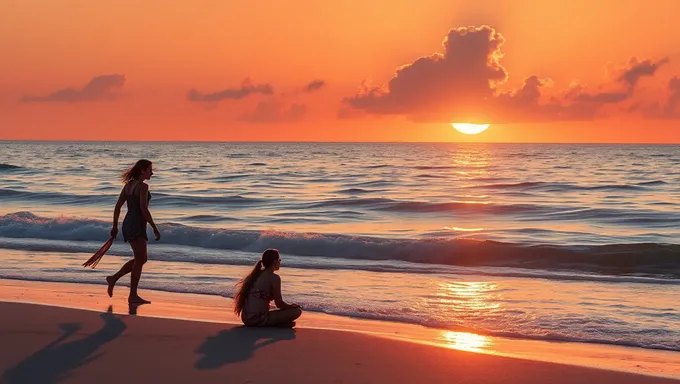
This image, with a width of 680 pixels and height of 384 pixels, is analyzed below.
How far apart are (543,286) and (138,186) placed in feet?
22.2

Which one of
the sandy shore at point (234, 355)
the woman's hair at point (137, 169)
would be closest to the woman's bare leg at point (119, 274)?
the sandy shore at point (234, 355)

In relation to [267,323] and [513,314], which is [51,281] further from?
[513,314]

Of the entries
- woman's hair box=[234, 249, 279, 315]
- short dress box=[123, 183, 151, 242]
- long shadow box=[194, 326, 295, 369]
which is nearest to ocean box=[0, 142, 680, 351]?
woman's hair box=[234, 249, 279, 315]

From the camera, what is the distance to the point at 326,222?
26.2 m

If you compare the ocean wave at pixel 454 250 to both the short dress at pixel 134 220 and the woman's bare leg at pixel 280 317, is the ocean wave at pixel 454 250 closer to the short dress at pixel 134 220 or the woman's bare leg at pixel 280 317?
the short dress at pixel 134 220

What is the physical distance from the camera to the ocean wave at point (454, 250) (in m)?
17.7

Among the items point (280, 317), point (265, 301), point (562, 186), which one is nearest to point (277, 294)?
point (265, 301)

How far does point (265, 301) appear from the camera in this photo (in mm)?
9438

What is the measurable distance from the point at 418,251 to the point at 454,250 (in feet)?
2.70

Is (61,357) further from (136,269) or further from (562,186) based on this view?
(562,186)

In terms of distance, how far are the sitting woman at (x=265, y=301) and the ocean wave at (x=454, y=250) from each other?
8.97 metres

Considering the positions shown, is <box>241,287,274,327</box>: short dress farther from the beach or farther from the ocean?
the ocean

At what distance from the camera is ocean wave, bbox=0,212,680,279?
698 inches

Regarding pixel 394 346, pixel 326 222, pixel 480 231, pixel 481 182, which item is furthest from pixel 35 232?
pixel 481 182
